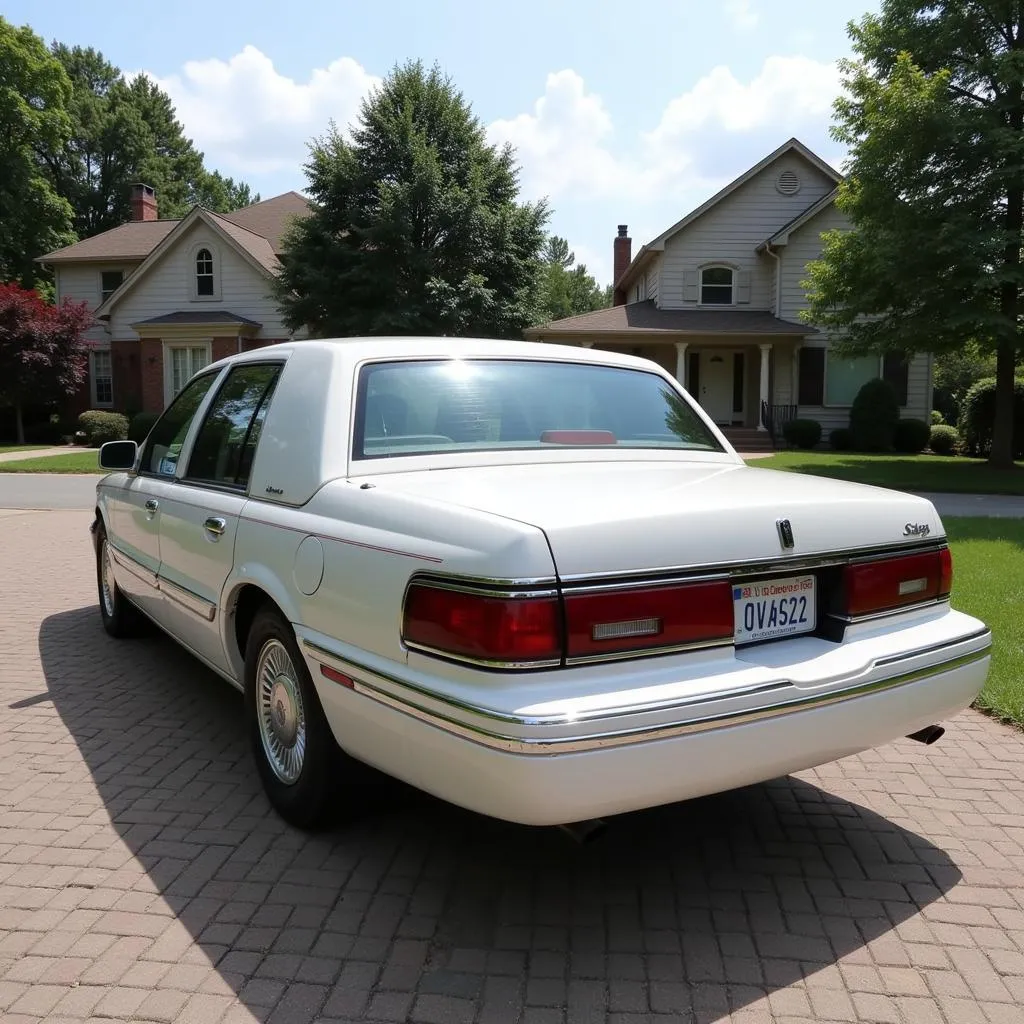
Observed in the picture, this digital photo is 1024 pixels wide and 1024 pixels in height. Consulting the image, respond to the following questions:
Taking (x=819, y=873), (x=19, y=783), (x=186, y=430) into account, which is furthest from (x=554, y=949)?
(x=186, y=430)

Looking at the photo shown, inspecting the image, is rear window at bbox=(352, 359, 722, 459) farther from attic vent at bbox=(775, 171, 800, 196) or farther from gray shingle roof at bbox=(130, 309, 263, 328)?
gray shingle roof at bbox=(130, 309, 263, 328)

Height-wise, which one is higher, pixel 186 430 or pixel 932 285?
pixel 932 285

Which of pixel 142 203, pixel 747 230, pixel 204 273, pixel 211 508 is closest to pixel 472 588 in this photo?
pixel 211 508

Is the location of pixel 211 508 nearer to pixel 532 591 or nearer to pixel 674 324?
pixel 532 591

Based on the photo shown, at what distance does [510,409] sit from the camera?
381 centimetres

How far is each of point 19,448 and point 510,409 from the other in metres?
28.5

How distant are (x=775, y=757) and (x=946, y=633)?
1.01 m

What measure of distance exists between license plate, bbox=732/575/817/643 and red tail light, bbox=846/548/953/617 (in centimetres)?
16

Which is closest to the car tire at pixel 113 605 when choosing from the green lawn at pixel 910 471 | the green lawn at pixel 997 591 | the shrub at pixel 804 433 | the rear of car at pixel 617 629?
the rear of car at pixel 617 629

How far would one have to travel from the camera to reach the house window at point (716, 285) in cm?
2886

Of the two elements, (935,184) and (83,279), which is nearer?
(935,184)

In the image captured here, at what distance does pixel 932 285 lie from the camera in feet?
58.2

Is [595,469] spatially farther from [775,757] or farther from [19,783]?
[19,783]

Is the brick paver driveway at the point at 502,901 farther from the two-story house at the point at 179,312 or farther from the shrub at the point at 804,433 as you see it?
the two-story house at the point at 179,312
